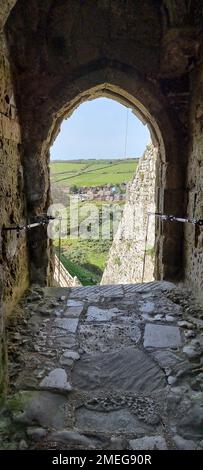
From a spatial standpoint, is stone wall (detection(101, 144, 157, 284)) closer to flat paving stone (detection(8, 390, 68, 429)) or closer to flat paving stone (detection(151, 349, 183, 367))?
flat paving stone (detection(151, 349, 183, 367))

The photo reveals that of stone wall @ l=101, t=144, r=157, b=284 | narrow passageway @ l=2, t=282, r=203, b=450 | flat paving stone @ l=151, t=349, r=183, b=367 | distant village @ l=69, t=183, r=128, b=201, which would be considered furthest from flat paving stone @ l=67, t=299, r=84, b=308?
distant village @ l=69, t=183, r=128, b=201

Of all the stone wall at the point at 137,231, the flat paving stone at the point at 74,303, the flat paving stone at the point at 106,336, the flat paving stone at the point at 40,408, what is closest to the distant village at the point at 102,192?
the stone wall at the point at 137,231

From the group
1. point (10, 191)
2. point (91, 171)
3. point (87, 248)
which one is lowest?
point (87, 248)

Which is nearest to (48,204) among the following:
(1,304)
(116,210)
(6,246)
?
(6,246)

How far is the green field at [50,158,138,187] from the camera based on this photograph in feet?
79.2

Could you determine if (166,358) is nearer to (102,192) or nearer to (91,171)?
(102,192)

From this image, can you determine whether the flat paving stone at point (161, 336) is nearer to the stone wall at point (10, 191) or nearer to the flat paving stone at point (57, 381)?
the flat paving stone at point (57, 381)

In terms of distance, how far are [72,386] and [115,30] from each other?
3.64 m

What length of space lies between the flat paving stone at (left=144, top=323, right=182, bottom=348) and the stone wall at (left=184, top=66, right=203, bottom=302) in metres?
0.69

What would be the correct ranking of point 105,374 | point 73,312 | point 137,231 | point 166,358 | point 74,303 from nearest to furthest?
point 105,374 < point 166,358 < point 73,312 < point 74,303 < point 137,231

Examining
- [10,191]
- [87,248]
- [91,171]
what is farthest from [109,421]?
[91,171]

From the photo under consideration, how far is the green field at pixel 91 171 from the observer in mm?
24152

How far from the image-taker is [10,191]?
3.52 metres

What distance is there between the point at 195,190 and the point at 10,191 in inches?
76.5
